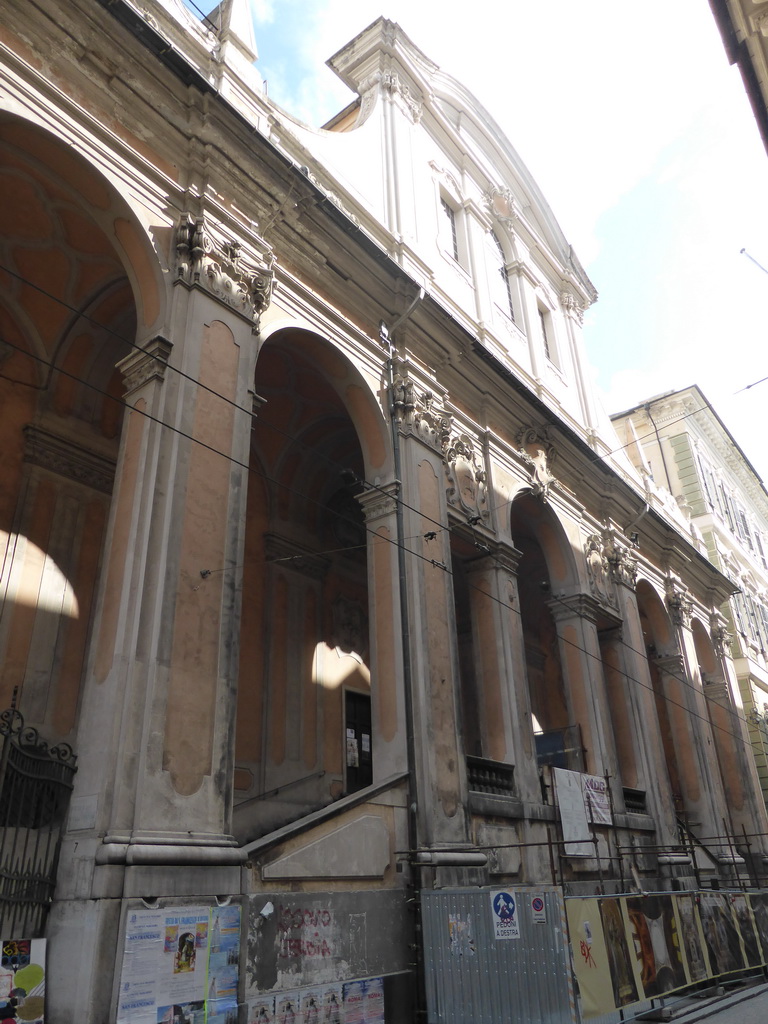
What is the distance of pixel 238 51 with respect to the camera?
1070 cm

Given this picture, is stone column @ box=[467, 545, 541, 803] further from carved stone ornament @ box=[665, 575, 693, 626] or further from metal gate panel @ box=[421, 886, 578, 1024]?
carved stone ornament @ box=[665, 575, 693, 626]

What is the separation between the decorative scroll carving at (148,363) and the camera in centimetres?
785

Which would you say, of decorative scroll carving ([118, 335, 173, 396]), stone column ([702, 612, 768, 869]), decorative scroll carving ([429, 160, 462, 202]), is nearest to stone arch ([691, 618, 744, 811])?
stone column ([702, 612, 768, 869])

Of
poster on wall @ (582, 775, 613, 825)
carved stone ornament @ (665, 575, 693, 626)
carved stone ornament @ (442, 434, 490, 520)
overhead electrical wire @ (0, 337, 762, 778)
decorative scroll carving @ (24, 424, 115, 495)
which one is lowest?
poster on wall @ (582, 775, 613, 825)

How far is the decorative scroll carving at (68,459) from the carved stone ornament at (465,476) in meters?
4.85

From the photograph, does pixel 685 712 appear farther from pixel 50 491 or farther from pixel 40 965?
pixel 40 965

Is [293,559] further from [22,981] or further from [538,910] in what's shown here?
[22,981]

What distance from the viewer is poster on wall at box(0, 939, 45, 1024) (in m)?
5.39

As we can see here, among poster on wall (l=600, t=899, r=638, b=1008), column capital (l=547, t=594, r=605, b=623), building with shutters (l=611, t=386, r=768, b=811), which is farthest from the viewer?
building with shutters (l=611, t=386, r=768, b=811)

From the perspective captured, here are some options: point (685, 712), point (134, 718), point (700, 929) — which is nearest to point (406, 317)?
point (134, 718)

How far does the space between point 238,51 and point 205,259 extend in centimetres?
399

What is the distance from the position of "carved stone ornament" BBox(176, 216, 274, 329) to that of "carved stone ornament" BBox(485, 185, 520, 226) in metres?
10.3

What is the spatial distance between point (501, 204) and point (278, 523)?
33.5 ft

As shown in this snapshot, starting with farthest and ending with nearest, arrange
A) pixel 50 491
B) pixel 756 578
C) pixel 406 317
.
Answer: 1. pixel 756 578
2. pixel 406 317
3. pixel 50 491
